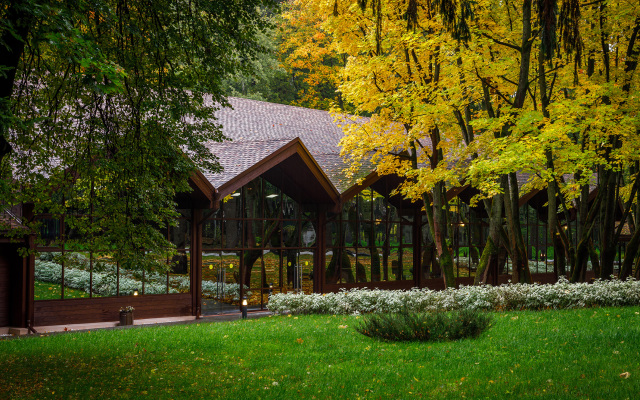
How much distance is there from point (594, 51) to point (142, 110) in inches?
531

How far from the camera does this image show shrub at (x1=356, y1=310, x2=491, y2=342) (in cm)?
1026

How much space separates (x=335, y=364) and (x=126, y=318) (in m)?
10.0

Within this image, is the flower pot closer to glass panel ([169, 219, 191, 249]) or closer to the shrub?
glass panel ([169, 219, 191, 249])

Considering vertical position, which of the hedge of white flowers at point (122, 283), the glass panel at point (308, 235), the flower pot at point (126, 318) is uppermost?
the glass panel at point (308, 235)

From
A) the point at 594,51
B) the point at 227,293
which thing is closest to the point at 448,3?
the point at 594,51

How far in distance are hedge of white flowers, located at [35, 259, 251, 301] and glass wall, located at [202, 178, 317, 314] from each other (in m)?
0.04

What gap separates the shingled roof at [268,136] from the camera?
64.4 feet

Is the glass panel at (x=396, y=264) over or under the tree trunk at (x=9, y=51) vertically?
under

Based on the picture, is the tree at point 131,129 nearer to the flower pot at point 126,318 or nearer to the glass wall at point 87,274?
the glass wall at point 87,274

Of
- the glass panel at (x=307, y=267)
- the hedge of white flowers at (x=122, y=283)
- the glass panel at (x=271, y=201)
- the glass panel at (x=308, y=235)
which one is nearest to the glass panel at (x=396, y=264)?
the glass panel at (x=307, y=267)

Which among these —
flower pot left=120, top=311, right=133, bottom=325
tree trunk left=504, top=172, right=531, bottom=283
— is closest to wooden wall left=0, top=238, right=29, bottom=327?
flower pot left=120, top=311, right=133, bottom=325

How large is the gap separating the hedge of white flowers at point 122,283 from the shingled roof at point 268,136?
3541 millimetres

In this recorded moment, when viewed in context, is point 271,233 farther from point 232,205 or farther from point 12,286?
point 12,286

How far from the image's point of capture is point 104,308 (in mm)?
17484
